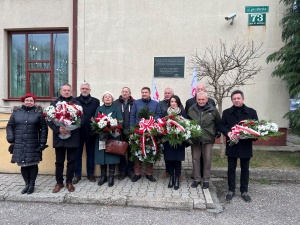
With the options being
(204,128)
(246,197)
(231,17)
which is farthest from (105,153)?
(231,17)

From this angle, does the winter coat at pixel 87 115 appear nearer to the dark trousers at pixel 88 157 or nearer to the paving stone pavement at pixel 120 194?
the dark trousers at pixel 88 157

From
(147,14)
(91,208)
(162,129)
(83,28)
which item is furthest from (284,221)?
(83,28)

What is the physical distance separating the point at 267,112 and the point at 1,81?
9.33 metres

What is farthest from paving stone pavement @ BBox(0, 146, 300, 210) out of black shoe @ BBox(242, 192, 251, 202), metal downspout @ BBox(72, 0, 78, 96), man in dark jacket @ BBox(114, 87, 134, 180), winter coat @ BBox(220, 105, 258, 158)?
metal downspout @ BBox(72, 0, 78, 96)

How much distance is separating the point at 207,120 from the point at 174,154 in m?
0.86

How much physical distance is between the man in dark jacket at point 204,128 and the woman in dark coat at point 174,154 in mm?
266

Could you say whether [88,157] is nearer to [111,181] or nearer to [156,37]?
[111,181]

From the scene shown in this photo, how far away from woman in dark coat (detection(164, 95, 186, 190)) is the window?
618 cm

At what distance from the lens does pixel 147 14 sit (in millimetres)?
8609

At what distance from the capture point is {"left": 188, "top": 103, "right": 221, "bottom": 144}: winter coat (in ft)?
16.1

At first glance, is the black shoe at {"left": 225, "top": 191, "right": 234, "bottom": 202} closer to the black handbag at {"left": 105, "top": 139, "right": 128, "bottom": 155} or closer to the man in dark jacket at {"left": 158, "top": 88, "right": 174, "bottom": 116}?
the man in dark jacket at {"left": 158, "top": 88, "right": 174, "bottom": 116}

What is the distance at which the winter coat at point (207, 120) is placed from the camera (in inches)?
193

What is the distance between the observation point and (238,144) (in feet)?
15.0

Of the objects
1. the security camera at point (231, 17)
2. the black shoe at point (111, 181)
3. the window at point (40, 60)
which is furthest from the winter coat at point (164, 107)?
the window at point (40, 60)
